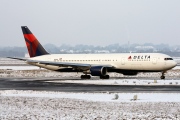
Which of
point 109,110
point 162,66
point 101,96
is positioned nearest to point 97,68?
point 162,66

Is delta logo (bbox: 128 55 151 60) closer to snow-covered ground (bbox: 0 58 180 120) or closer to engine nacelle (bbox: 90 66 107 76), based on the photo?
engine nacelle (bbox: 90 66 107 76)

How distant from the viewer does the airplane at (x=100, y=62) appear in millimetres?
50562

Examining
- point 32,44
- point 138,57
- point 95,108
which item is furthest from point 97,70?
point 95,108

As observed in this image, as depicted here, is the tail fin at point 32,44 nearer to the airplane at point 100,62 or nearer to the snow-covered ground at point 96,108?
the airplane at point 100,62

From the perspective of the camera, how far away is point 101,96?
95.9 feet

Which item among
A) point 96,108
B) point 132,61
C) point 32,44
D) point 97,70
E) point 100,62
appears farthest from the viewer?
point 32,44

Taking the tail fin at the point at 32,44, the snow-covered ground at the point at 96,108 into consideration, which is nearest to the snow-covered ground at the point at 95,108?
the snow-covered ground at the point at 96,108

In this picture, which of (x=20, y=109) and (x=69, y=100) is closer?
(x=20, y=109)

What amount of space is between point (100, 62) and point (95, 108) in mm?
31705

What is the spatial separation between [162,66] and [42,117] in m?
32.8

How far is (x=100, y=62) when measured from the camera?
5438 cm

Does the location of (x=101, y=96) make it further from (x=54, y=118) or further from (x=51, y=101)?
(x=54, y=118)

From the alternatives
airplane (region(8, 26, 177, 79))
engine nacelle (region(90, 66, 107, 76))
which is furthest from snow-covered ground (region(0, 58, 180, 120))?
airplane (region(8, 26, 177, 79))

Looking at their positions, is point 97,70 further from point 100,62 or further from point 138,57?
point 138,57
